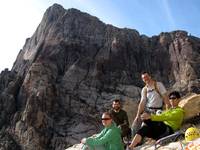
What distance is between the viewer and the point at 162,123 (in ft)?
41.4

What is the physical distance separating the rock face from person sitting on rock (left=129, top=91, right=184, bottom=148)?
55050 mm

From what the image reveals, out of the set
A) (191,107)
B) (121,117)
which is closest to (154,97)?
(121,117)

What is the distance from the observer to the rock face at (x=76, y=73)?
254 ft

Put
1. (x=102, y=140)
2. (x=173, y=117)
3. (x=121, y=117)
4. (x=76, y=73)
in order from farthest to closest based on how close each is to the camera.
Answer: (x=76, y=73) → (x=121, y=117) → (x=173, y=117) → (x=102, y=140)

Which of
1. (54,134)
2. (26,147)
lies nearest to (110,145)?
(26,147)

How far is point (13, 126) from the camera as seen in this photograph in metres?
76.1

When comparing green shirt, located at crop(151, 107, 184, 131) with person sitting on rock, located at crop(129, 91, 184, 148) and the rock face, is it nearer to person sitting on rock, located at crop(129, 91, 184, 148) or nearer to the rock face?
person sitting on rock, located at crop(129, 91, 184, 148)

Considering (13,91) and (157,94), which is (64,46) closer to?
(13,91)

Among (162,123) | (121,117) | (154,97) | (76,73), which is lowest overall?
(162,123)

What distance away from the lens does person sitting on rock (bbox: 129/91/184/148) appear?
12133mm

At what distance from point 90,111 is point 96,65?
59.7 feet

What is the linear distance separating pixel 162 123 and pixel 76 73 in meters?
82.9

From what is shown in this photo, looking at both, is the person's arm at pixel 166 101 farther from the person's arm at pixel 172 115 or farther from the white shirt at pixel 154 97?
the person's arm at pixel 172 115

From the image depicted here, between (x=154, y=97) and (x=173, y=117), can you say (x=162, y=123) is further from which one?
(x=154, y=97)
